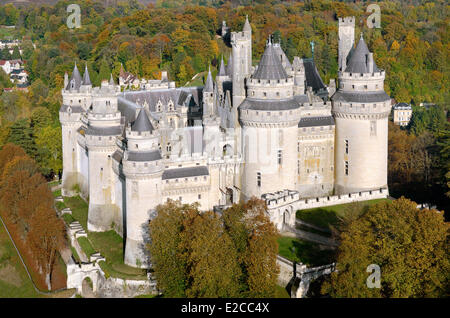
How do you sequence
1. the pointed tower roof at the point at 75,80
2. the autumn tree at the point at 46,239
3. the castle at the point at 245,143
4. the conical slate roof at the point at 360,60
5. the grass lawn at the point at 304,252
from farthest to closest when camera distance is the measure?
the pointed tower roof at the point at 75,80, the conical slate roof at the point at 360,60, the autumn tree at the point at 46,239, the castle at the point at 245,143, the grass lawn at the point at 304,252

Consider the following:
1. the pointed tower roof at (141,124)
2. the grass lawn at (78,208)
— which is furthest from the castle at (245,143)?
the grass lawn at (78,208)

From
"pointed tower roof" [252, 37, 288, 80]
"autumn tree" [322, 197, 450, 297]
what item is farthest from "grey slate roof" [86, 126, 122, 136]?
"autumn tree" [322, 197, 450, 297]

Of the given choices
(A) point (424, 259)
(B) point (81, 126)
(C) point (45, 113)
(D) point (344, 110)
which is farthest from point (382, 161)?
(C) point (45, 113)

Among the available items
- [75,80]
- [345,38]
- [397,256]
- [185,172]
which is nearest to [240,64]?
[185,172]

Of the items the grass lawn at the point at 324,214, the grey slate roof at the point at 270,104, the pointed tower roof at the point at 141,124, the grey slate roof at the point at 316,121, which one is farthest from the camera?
the grey slate roof at the point at 316,121

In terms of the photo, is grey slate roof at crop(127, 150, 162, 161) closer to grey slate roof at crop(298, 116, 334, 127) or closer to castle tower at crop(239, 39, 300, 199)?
castle tower at crop(239, 39, 300, 199)
